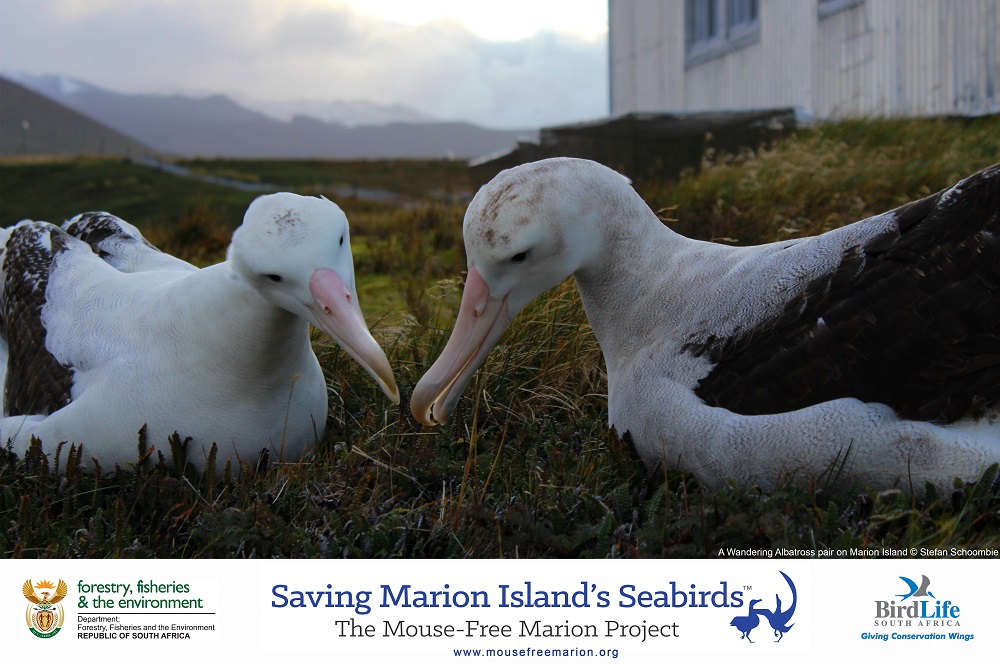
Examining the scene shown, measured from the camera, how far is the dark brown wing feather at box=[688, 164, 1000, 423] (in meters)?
2.34

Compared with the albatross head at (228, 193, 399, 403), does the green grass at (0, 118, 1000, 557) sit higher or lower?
lower

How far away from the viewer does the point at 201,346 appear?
2.74 metres

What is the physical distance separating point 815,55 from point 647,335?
→ 798 centimetres

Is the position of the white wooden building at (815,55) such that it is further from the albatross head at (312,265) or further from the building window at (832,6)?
the albatross head at (312,265)

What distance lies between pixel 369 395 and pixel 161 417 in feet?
3.28

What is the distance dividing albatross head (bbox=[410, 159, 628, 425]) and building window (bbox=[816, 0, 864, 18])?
25.4 feet

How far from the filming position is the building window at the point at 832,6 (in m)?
9.27
